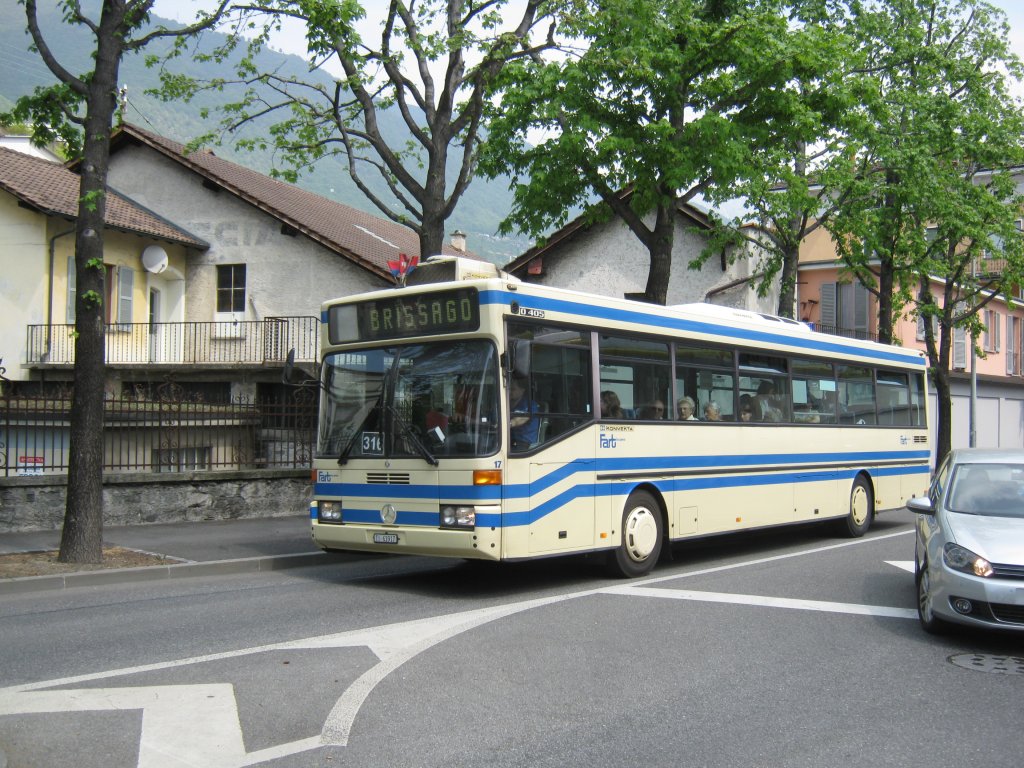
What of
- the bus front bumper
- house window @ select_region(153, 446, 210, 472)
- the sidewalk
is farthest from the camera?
house window @ select_region(153, 446, 210, 472)

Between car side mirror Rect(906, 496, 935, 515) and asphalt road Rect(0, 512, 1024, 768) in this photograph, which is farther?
car side mirror Rect(906, 496, 935, 515)

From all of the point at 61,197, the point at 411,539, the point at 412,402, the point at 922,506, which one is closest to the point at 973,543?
the point at 922,506

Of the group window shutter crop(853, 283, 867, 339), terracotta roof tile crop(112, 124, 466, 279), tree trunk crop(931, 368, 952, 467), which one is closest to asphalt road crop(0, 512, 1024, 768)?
terracotta roof tile crop(112, 124, 466, 279)

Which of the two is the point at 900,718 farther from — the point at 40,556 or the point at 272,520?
the point at 272,520

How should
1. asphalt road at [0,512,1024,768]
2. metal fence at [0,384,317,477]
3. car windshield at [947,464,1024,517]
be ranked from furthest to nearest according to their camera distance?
metal fence at [0,384,317,477] < car windshield at [947,464,1024,517] < asphalt road at [0,512,1024,768]

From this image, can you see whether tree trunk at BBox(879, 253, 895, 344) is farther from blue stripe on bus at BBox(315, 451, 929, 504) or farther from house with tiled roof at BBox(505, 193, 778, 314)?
blue stripe on bus at BBox(315, 451, 929, 504)

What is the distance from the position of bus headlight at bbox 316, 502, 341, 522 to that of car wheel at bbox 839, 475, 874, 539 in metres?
8.64

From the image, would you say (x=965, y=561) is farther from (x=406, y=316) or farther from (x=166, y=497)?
(x=166, y=497)

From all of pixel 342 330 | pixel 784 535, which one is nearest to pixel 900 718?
pixel 342 330

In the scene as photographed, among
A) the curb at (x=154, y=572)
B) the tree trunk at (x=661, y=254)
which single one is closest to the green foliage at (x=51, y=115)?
the curb at (x=154, y=572)

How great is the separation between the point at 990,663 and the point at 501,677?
3476 millimetres

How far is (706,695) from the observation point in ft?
20.9

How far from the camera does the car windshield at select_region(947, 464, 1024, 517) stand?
8.49m

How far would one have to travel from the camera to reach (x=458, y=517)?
985 cm
